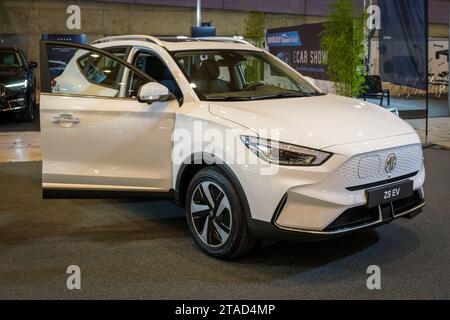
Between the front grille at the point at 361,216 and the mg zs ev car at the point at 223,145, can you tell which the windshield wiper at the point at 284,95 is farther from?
the front grille at the point at 361,216

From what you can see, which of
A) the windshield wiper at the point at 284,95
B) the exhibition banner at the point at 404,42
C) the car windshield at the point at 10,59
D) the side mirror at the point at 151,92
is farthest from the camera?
the car windshield at the point at 10,59

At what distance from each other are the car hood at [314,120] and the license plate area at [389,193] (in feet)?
1.16

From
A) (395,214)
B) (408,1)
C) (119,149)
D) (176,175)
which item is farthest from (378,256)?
(408,1)

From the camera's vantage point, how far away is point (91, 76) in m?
5.31

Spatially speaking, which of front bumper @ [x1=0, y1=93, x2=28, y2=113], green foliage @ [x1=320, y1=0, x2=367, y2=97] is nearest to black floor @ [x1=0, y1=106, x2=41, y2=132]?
front bumper @ [x1=0, y1=93, x2=28, y2=113]

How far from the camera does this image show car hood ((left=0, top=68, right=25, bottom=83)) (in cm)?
1133

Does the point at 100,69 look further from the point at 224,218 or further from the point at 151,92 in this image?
the point at 224,218

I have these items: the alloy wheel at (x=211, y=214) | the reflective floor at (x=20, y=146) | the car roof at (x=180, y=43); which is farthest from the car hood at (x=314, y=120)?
the reflective floor at (x=20, y=146)

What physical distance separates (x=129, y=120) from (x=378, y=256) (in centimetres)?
219

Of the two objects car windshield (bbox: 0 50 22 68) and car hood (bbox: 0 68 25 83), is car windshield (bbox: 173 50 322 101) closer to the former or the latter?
car hood (bbox: 0 68 25 83)

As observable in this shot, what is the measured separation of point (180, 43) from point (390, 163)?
2124 millimetres

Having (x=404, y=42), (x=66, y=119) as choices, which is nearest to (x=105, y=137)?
(x=66, y=119)

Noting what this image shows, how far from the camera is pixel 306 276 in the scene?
4.03m

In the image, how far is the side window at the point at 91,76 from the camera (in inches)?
189
